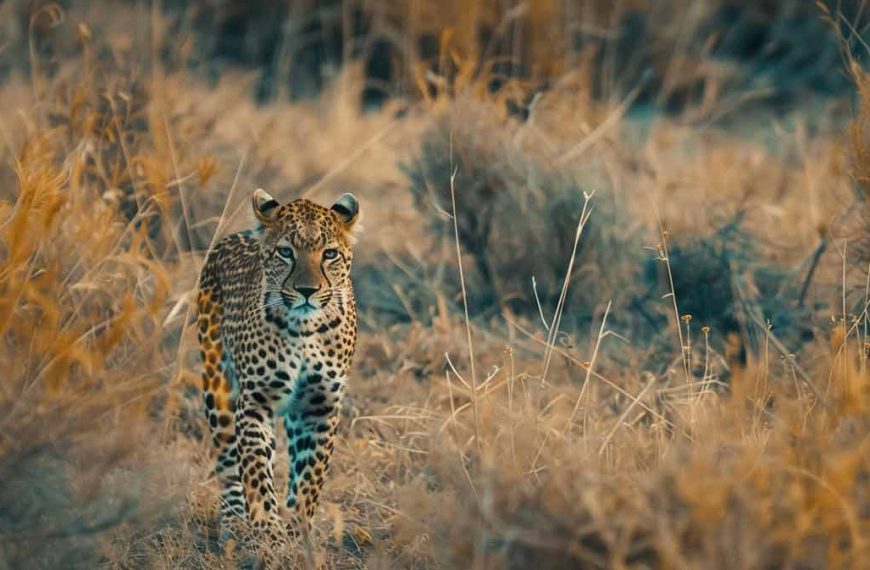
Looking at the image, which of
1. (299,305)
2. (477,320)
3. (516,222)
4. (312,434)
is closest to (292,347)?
(299,305)

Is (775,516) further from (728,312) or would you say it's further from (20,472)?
(728,312)

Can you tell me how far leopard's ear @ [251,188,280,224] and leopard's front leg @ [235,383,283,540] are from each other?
598 millimetres

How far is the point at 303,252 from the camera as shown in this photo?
4.87m

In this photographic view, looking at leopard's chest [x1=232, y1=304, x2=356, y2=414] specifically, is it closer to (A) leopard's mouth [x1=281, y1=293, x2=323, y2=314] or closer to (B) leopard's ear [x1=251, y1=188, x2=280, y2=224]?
(A) leopard's mouth [x1=281, y1=293, x2=323, y2=314]

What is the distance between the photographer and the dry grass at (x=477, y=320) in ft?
12.3

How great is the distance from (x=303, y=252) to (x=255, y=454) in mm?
731

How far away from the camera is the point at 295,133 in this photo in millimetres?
10461

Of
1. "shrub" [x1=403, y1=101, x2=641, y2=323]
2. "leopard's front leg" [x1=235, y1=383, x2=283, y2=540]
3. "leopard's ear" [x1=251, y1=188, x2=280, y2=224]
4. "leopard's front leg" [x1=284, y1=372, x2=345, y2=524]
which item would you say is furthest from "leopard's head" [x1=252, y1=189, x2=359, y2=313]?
"shrub" [x1=403, y1=101, x2=641, y2=323]

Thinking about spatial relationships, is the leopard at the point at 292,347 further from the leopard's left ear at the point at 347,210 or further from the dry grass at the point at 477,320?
the dry grass at the point at 477,320

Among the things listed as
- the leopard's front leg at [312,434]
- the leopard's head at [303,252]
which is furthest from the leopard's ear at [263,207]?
the leopard's front leg at [312,434]

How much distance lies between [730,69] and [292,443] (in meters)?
8.13

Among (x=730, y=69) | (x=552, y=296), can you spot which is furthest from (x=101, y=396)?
(x=730, y=69)

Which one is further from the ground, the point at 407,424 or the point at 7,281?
the point at 7,281

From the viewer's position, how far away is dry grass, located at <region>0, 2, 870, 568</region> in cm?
374
